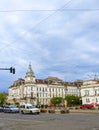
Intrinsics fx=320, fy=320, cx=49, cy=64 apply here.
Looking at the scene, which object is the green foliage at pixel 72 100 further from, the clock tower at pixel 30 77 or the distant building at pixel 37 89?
the clock tower at pixel 30 77

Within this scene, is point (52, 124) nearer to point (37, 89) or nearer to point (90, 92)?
point (90, 92)

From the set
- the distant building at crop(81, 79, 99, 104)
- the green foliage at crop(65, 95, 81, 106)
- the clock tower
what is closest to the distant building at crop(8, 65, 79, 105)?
the clock tower

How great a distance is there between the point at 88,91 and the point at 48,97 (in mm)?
29922

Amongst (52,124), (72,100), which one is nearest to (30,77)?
(72,100)

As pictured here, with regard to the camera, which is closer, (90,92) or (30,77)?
(90,92)

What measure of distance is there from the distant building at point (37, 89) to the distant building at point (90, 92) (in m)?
15.7

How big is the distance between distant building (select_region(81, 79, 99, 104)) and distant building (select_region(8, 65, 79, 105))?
1569 cm

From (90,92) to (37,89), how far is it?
3074 centimetres

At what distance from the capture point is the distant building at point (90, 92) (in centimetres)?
14475

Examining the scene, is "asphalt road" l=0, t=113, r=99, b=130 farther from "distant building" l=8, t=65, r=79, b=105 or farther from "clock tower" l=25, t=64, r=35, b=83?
"clock tower" l=25, t=64, r=35, b=83

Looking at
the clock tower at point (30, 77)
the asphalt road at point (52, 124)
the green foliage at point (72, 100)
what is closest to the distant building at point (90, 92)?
the green foliage at point (72, 100)

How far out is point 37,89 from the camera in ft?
540

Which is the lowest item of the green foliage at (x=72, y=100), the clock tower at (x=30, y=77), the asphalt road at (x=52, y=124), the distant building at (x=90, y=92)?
the asphalt road at (x=52, y=124)

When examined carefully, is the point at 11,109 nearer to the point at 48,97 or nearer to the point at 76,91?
the point at 48,97
